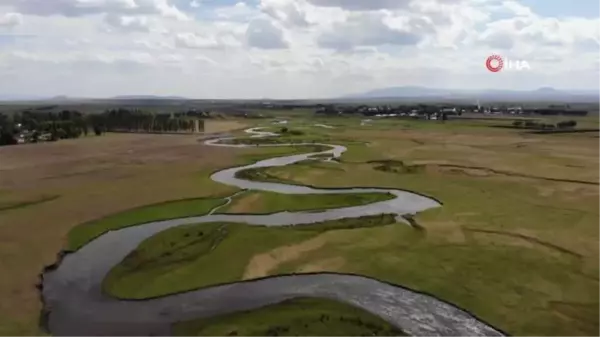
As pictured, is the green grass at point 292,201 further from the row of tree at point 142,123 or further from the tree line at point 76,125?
the row of tree at point 142,123

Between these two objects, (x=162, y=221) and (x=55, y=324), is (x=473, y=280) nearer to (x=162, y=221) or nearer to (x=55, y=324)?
(x=55, y=324)

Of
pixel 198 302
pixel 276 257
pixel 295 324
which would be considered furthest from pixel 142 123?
pixel 295 324

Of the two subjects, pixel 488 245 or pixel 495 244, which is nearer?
pixel 488 245

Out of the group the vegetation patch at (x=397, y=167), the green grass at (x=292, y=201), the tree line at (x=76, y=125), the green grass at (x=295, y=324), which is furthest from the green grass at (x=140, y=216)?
the tree line at (x=76, y=125)

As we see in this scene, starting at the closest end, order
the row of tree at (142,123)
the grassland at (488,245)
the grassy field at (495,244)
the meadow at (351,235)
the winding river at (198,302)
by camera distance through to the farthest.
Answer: the winding river at (198,302), the grassy field at (495,244), the grassland at (488,245), the meadow at (351,235), the row of tree at (142,123)

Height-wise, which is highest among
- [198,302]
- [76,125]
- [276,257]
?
[76,125]

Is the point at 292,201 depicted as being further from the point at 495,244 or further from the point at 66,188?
the point at 66,188
